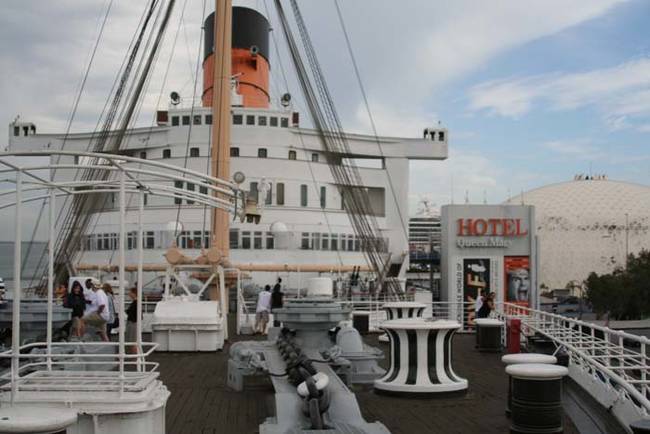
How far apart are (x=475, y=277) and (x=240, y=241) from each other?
14.0 m

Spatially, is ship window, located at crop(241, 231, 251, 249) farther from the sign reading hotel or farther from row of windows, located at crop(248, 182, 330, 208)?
the sign reading hotel

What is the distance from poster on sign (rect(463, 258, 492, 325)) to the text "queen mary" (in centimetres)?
179

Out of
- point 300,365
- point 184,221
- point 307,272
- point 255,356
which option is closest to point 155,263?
point 184,221

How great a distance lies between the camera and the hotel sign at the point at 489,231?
35.2 metres

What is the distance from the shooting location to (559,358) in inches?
578

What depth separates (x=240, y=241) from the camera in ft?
137

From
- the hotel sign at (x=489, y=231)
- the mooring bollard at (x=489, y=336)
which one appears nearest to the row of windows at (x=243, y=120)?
the hotel sign at (x=489, y=231)

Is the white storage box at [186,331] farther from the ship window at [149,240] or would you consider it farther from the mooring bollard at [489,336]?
the ship window at [149,240]

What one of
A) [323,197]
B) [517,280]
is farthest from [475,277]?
[323,197]

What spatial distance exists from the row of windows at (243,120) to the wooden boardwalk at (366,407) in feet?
100

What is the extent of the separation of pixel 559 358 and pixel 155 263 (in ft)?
97.0

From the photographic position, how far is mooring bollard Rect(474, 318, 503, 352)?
59.8 ft

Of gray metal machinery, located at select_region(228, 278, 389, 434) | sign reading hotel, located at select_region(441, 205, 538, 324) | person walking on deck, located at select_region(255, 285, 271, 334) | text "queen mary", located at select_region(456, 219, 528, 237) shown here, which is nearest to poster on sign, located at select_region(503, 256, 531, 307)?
sign reading hotel, located at select_region(441, 205, 538, 324)

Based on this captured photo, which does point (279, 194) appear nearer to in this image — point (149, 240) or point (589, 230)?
point (149, 240)
